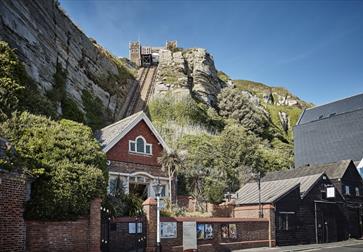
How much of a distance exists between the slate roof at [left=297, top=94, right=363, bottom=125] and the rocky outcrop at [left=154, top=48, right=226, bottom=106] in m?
14.0

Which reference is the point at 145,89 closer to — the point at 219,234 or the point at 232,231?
the point at 232,231

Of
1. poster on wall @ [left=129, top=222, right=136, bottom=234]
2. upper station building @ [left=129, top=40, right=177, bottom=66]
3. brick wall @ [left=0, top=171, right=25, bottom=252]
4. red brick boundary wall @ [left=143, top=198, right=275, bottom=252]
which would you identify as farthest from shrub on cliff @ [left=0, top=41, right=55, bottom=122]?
upper station building @ [left=129, top=40, right=177, bottom=66]

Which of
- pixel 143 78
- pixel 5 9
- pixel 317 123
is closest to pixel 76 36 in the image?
pixel 143 78

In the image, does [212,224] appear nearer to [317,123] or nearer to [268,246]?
[268,246]

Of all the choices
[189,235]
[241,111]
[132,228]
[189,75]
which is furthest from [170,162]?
[189,75]

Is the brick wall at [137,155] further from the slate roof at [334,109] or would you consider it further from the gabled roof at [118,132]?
the slate roof at [334,109]

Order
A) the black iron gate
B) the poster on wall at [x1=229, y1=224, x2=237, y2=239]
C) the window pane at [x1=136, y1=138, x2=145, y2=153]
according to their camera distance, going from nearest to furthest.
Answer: the black iron gate, the poster on wall at [x1=229, y1=224, x2=237, y2=239], the window pane at [x1=136, y1=138, x2=145, y2=153]

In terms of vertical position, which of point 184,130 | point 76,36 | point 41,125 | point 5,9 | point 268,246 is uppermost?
point 76,36

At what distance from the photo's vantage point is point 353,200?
37.5m

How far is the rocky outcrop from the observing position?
58.1m

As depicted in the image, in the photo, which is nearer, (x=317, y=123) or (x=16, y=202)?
(x=16, y=202)

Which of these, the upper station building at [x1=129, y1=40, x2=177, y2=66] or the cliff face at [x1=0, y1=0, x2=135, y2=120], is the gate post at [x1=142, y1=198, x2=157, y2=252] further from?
the upper station building at [x1=129, y1=40, x2=177, y2=66]

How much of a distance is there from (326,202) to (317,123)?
26153 millimetres

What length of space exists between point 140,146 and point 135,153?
79cm
